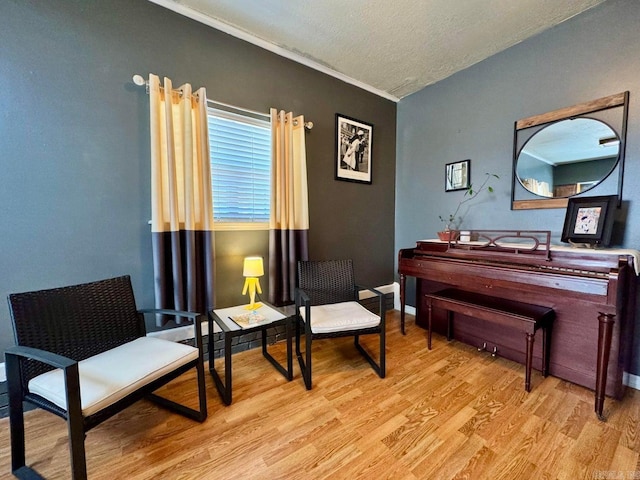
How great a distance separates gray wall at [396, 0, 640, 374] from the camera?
182 centimetres

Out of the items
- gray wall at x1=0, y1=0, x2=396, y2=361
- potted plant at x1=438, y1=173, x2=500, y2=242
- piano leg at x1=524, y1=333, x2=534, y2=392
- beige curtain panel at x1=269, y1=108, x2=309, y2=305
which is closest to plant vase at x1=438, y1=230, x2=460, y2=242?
potted plant at x1=438, y1=173, x2=500, y2=242

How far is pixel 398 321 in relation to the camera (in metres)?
3.07

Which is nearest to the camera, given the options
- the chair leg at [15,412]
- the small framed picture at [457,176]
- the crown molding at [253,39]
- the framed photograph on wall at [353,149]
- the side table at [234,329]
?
the chair leg at [15,412]

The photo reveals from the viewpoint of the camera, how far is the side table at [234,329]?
1644 millimetres

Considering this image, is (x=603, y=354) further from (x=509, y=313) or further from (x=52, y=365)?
(x=52, y=365)

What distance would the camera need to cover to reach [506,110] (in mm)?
2418

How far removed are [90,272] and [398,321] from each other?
9.42 ft

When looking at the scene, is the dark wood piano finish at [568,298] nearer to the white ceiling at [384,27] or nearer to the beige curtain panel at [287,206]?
the beige curtain panel at [287,206]

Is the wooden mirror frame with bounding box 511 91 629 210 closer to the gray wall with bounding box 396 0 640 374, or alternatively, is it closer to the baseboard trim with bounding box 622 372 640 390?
the gray wall with bounding box 396 0 640 374

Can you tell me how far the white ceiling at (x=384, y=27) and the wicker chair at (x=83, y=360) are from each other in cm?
214

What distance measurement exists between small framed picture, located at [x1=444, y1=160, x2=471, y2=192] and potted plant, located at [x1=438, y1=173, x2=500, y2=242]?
8 cm

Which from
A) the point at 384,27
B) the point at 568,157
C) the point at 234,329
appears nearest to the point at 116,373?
the point at 234,329

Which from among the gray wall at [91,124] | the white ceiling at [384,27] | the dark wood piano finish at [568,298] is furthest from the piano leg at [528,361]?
the white ceiling at [384,27]

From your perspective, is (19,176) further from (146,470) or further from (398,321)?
(398,321)
